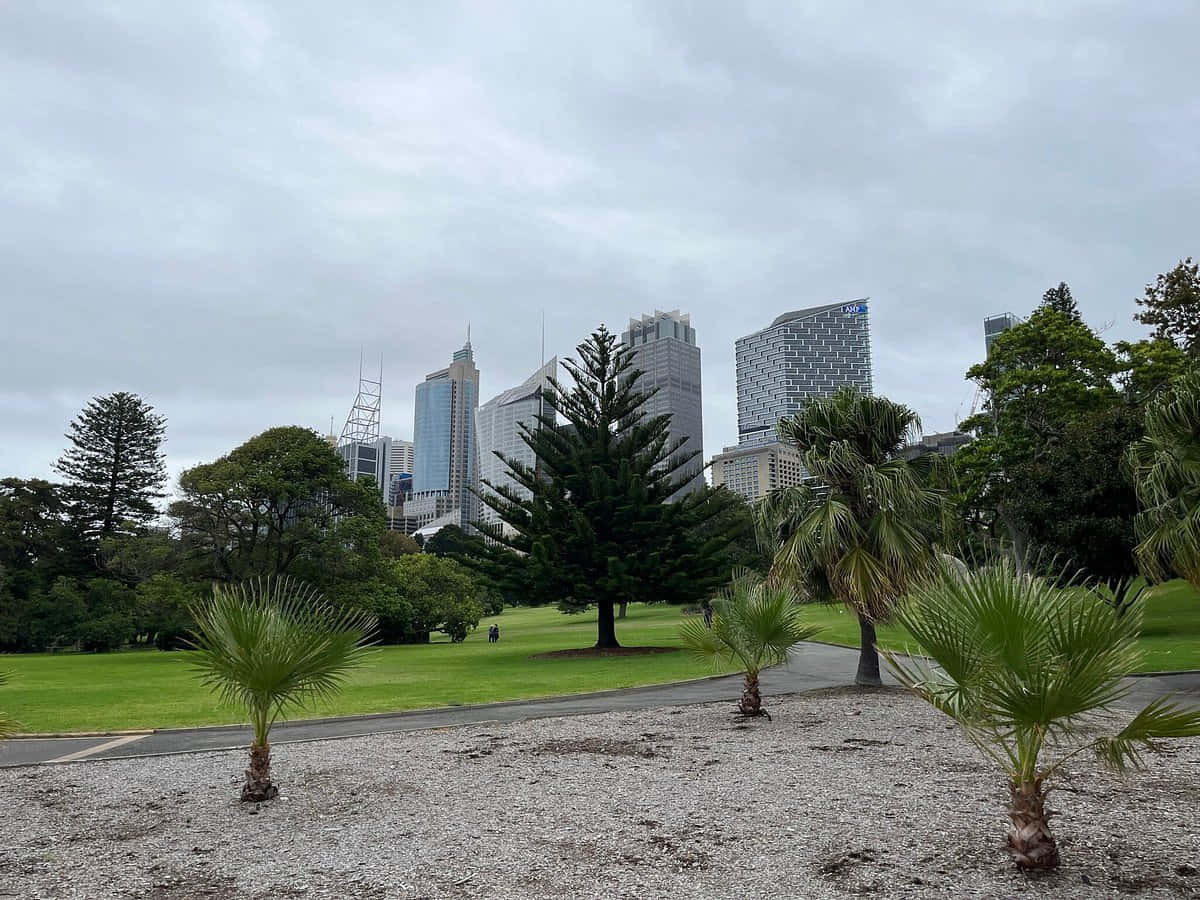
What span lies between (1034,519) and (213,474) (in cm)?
3245

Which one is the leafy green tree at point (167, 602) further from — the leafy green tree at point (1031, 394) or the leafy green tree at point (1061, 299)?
the leafy green tree at point (1061, 299)

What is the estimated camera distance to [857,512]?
13.2m

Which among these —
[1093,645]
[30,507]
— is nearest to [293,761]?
[1093,645]

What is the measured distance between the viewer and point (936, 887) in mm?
4441

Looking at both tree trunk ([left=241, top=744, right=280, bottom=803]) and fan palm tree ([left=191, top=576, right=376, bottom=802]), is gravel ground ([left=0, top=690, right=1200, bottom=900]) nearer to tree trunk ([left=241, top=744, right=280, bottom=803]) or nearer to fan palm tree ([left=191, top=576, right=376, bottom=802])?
tree trunk ([left=241, top=744, right=280, bottom=803])

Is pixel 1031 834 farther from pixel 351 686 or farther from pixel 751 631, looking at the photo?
pixel 351 686

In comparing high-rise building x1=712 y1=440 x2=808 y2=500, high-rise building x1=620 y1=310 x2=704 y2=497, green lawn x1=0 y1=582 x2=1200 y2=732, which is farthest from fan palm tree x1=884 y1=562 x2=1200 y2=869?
high-rise building x1=620 y1=310 x2=704 y2=497

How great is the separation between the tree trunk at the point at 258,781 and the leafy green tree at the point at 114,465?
54.4 meters

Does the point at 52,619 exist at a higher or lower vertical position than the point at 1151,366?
lower

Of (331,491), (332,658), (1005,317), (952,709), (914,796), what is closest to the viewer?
(952,709)

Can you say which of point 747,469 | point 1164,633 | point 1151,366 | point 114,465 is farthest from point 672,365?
point 1164,633

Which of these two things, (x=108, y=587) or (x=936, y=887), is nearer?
(x=936, y=887)

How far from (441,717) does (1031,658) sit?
30.1 feet

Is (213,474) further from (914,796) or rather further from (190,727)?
(914,796)
